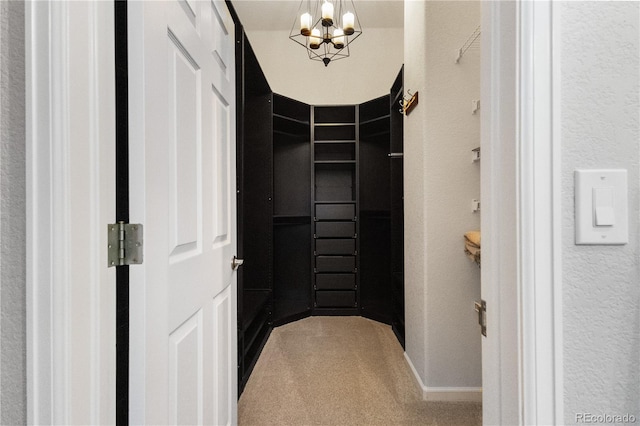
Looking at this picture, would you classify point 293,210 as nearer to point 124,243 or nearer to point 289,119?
point 289,119

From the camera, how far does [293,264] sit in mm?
3818

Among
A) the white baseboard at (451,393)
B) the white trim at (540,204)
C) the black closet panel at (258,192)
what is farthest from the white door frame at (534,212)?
the black closet panel at (258,192)

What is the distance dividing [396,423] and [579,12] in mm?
1911

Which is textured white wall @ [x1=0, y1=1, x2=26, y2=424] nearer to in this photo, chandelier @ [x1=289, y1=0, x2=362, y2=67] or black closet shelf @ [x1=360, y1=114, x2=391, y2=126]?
chandelier @ [x1=289, y1=0, x2=362, y2=67]

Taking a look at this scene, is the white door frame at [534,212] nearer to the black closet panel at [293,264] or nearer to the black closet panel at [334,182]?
the black closet panel at [293,264]

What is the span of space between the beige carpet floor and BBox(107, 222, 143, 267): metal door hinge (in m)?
1.46

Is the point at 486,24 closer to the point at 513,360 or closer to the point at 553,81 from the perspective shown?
the point at 553,81

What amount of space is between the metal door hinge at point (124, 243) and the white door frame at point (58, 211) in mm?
77

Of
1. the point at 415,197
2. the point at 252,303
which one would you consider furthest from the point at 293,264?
the point at 415,197

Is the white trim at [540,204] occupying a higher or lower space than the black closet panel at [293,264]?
higher

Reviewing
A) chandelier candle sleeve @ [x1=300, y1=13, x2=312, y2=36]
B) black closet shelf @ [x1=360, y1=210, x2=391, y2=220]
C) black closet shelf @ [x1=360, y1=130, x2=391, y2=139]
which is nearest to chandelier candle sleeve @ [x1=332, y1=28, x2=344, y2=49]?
chandelier candle sleeve @ [x1=300, y1=13, x2=312, y2=36]

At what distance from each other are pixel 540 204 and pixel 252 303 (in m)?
2.57

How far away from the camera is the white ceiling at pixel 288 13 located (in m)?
3.79

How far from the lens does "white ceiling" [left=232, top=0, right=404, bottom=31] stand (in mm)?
3785
